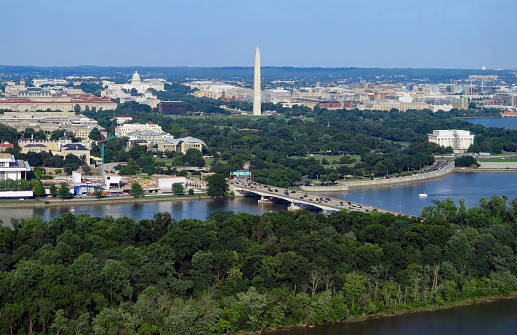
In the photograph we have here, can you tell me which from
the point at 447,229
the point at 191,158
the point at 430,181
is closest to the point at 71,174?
the point at 191,158

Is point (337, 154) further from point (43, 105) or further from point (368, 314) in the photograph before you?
point (43, 105)

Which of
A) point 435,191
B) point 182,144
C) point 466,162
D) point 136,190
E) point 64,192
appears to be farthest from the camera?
point 182,144

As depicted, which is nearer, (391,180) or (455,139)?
(391,180)

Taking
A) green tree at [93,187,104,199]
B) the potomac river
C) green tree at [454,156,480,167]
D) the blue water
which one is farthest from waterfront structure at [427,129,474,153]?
green tree at [93,187,104,199]

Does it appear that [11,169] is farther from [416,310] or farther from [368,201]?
[416,310]

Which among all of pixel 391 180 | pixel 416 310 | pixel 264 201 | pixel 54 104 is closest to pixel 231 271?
pixel 416 310

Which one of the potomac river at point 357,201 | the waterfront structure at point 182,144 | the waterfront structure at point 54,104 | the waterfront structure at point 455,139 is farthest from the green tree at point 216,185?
the waterfront structure at point 54,104

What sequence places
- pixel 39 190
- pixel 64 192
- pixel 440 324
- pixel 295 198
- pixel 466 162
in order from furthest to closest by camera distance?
pixel 466 162 → pixel 39 190 → pixel 64 192 → pixel 295 198 → pixel 440 324

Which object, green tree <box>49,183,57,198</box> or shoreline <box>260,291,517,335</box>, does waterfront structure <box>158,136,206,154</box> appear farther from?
shoreline <box>260,291,517,335</box>
